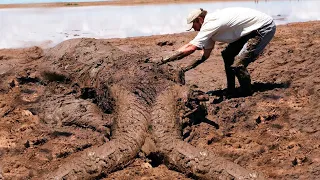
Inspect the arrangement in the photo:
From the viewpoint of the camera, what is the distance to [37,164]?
177 inches

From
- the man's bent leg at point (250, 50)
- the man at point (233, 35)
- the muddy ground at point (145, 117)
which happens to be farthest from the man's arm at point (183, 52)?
the man's bent leg at point (250, 50)

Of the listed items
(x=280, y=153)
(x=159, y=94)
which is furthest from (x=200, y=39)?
(x=280, y=153)

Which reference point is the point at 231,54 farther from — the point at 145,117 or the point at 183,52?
the point at 145,117

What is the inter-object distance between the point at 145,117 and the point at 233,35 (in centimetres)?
172

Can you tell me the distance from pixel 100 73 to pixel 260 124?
88.2 inches

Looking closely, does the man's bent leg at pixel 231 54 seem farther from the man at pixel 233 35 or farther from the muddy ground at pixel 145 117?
the muddy ground at pixel 145 117

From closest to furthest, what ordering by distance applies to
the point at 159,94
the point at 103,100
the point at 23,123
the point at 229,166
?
1. the point at 229,166
2. the point at 159,94
3. the point at 103,100
4. the point at 23,123

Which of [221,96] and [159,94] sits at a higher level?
[159,94]

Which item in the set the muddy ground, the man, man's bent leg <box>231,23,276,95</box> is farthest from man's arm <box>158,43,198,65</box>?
man's bent leg <box>231,23,276,95</box>

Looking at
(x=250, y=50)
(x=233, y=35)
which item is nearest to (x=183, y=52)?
(x=233, y=35)

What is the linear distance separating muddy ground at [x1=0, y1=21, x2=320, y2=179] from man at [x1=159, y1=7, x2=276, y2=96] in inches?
15.7

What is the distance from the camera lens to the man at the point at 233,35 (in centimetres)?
507

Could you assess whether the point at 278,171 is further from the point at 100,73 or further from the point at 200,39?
the point at 100,73

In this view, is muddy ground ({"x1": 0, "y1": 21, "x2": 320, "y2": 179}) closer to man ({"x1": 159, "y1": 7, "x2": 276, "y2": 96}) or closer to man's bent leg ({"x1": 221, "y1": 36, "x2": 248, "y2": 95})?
Answer: man's bent leg ({"x1": 221, "y1": 36, "x2": 248, "y2": 95})
